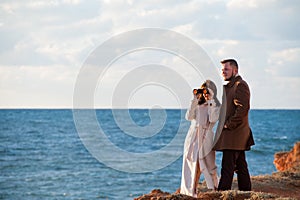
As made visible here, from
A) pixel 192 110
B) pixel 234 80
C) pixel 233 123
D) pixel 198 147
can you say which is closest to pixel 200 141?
pixel 198 147

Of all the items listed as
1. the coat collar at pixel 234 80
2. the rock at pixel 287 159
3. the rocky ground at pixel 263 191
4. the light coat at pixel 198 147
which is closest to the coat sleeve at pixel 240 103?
the coat collar at pixel 234 80

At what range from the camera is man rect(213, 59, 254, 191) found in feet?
28.2

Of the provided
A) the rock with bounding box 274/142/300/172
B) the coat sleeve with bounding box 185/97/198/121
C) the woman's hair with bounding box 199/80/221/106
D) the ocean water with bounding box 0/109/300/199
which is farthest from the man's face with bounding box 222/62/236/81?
the rock with bounding box 274/142/300/172

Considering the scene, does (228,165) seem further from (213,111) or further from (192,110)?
(192,110)

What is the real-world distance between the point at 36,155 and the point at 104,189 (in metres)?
17.5

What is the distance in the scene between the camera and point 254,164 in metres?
32.7

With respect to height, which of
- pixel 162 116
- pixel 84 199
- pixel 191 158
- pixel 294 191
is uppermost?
pixel 162 116

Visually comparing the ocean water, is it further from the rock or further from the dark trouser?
the rock

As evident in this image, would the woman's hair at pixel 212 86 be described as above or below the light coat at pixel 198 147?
above

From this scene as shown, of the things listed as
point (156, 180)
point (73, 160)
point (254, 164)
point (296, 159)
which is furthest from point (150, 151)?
point (296, 159)

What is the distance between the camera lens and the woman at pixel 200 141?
29.0 feet

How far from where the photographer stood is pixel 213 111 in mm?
8711

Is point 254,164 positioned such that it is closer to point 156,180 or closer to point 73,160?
point 156,180

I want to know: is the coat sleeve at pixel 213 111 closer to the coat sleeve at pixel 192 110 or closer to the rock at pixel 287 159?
the coat sleeve at pixel 192 110
